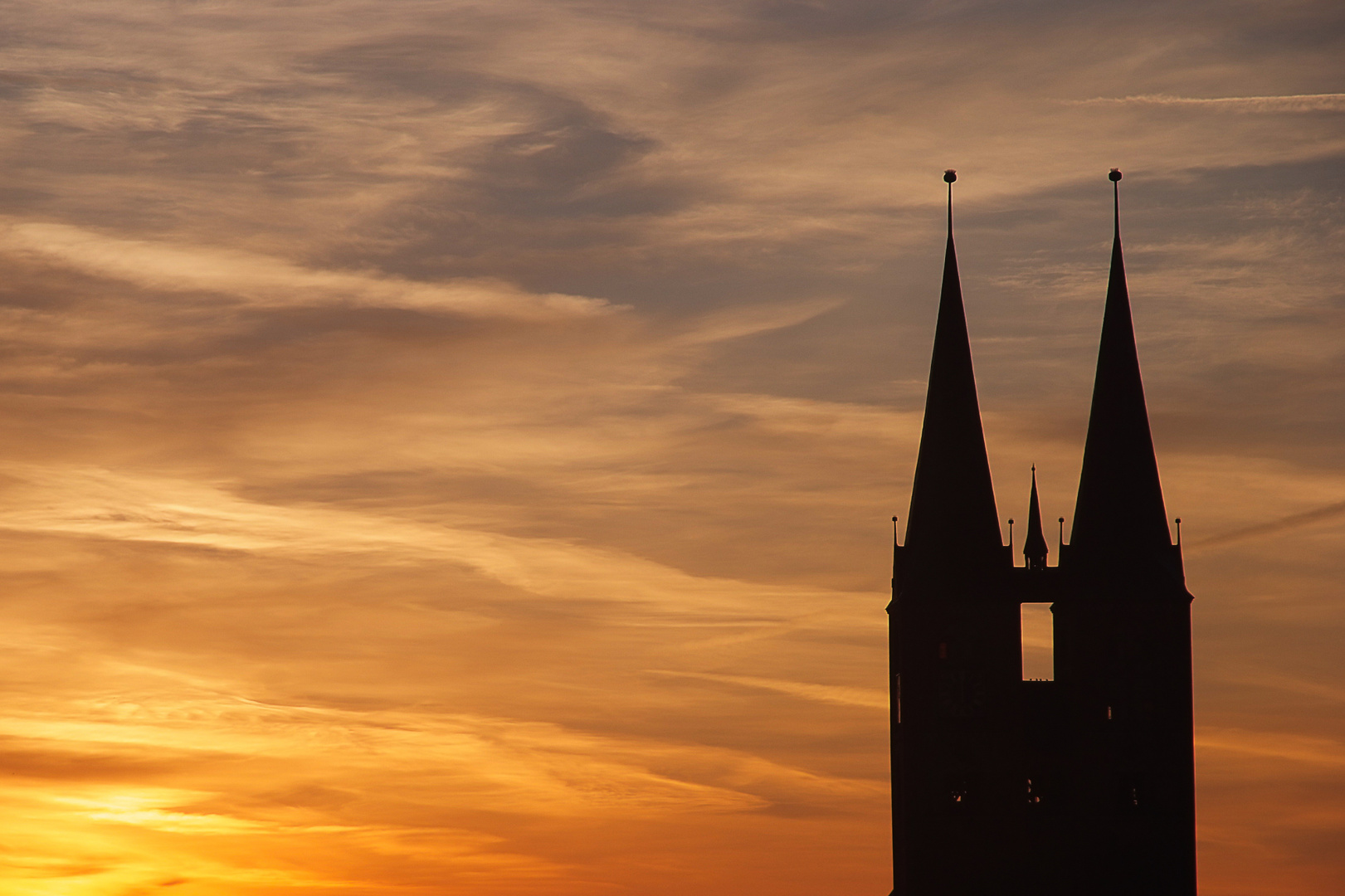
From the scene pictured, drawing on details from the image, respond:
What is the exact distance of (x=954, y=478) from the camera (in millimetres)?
174125

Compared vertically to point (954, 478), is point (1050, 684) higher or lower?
lower

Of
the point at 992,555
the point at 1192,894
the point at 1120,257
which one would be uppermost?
the point at 1120,257

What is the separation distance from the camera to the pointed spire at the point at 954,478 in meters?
174

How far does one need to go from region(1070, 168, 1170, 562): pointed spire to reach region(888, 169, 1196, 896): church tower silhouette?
0.21 feet

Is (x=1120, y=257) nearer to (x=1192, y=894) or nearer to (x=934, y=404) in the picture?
(x=934, y=404)

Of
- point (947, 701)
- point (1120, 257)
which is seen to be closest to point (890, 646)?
point (947, 701)

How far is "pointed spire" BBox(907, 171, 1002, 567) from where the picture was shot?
174125 mm

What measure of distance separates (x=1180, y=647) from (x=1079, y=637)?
12.9 ft

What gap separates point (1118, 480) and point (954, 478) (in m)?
6.25

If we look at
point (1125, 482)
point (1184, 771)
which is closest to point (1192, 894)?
point (1184, 771)

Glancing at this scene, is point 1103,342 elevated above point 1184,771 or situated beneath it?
elevated above

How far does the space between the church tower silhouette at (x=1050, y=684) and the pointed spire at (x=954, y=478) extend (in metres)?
0.06

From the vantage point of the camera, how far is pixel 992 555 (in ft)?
571

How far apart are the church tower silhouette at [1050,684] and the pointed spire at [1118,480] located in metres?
0.06
